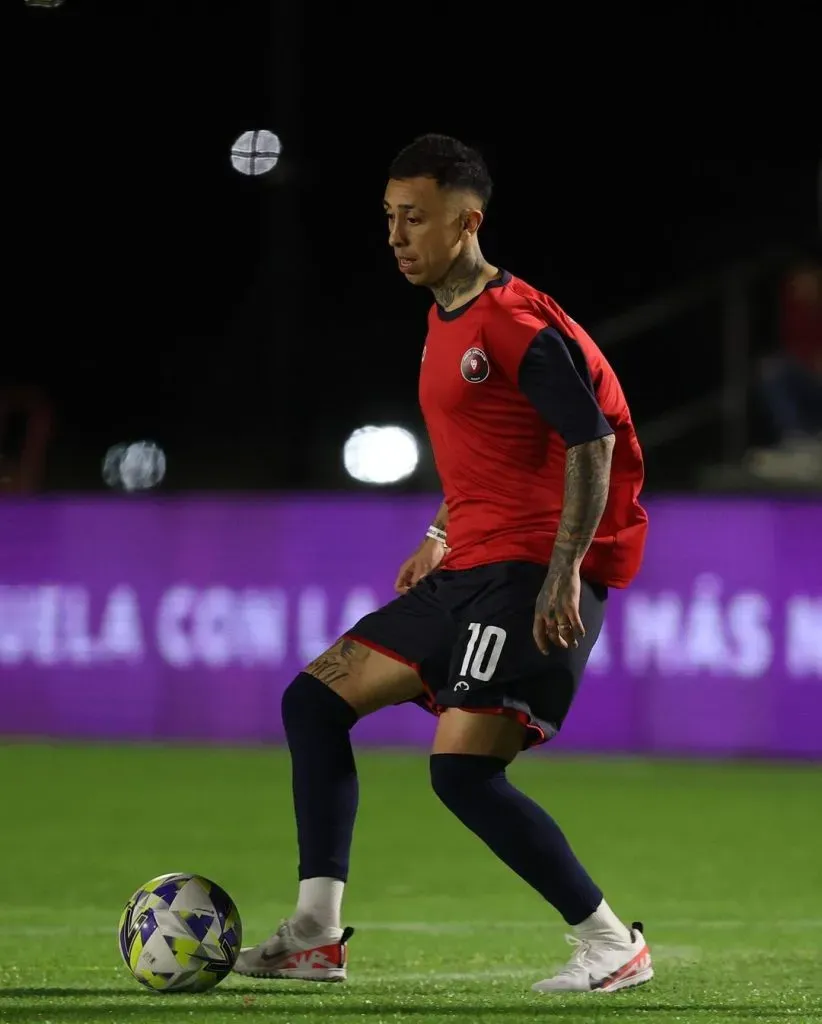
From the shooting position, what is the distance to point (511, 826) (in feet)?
18.5

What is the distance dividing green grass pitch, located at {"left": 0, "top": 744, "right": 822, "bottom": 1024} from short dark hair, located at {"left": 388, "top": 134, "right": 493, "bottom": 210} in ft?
6.88

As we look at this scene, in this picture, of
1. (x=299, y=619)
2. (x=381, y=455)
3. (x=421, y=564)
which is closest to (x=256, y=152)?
(x=381, y=455)

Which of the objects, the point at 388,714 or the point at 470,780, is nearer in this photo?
the point at 470,780

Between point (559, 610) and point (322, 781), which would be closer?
point (559, 610)

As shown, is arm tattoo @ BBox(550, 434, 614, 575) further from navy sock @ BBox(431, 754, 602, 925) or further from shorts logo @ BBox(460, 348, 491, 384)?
navy sock @ BBox(431, 754, 602, 925)

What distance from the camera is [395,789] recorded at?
11500 mm

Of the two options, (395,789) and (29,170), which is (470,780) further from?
(29,170)

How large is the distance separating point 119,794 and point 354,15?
65.5ft

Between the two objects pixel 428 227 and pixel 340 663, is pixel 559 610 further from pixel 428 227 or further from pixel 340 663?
pixel 428 227

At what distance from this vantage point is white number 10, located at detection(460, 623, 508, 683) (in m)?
5.62

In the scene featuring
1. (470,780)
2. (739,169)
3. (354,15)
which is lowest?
(470,780)

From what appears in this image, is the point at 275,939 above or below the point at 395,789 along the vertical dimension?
above

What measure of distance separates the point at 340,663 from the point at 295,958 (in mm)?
Result: 782

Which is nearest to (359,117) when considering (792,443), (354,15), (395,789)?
(354,15)
